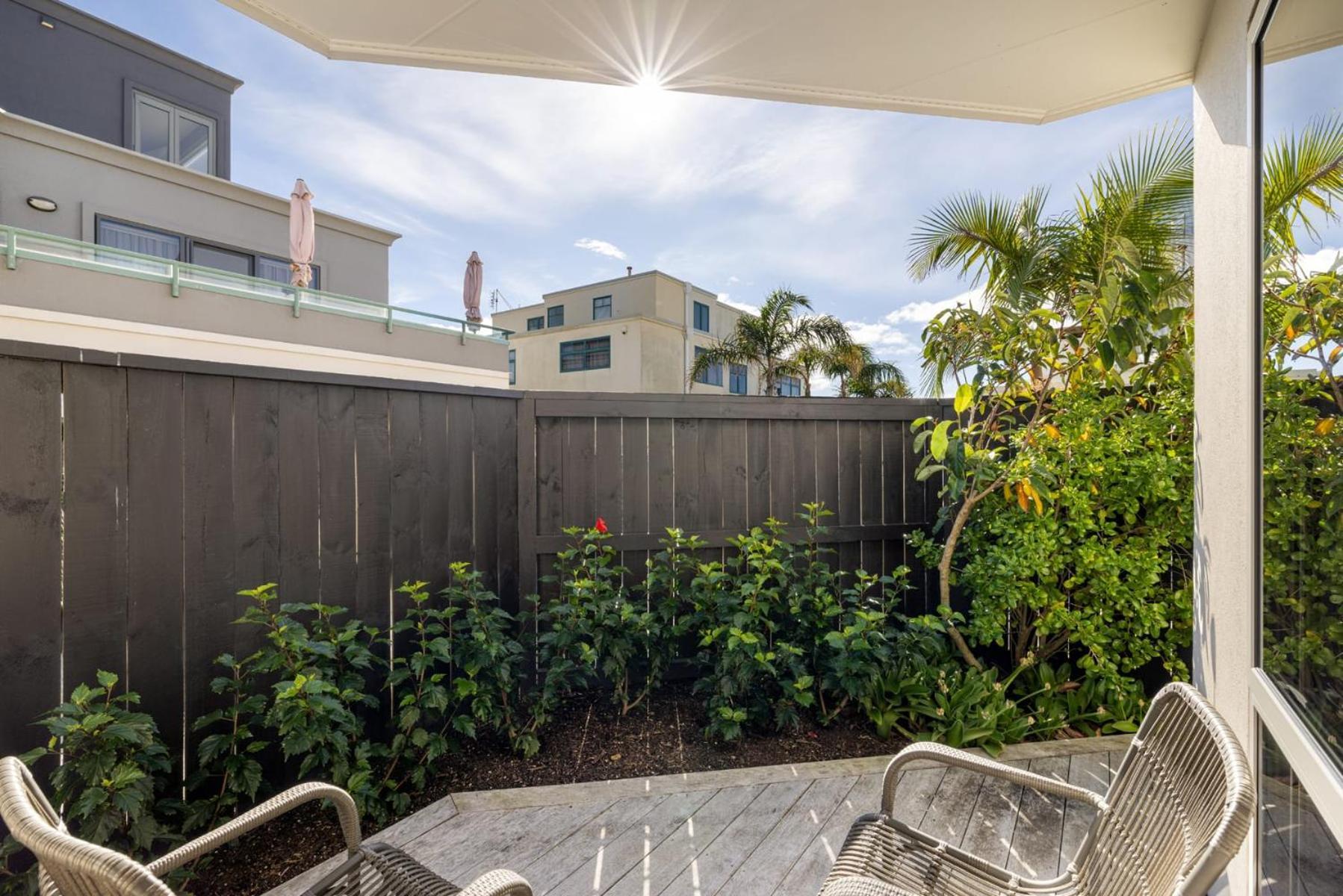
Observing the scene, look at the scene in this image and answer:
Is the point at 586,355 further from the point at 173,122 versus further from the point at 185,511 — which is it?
the point at 185,511

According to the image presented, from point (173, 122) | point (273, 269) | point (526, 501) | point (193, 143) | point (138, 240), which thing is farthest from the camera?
point (273, 269)

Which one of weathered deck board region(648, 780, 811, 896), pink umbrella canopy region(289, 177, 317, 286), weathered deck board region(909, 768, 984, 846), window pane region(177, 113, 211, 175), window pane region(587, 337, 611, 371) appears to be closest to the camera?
weathered deck board region(648, 780, 811, 896)

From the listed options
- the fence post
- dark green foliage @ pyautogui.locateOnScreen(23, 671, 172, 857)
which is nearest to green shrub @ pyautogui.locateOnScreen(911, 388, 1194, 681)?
the fence post

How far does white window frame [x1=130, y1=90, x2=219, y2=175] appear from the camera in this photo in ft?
27.5

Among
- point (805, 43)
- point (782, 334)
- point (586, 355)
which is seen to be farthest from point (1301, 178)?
point (586, 355)

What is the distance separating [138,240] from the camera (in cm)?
783

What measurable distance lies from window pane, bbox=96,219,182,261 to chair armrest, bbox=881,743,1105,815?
9418 millimetres

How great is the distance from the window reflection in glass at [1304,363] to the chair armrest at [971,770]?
0.43 metres

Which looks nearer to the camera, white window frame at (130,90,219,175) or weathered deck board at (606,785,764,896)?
weathered deck board at (606,785,764,896)

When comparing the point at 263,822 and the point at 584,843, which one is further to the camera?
the point at 584,843

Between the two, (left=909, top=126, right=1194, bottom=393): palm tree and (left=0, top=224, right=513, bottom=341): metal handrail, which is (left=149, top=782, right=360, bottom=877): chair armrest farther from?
(left=0, top=224, right=513, bottom=341): metal handrail

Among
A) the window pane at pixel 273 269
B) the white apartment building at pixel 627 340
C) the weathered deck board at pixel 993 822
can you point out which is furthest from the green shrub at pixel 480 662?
the white apartment building at pixel 627 340

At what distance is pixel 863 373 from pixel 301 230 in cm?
1390

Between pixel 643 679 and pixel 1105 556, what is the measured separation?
2.10 meters
